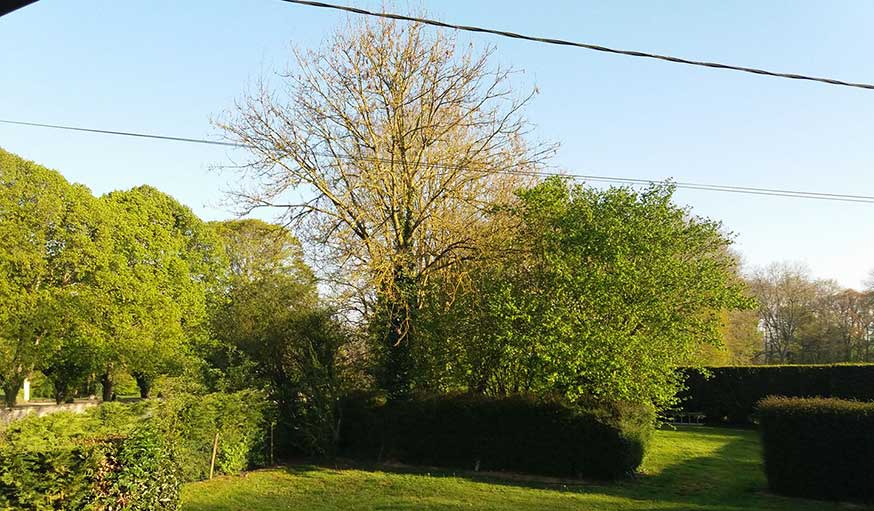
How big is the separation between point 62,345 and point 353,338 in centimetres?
1527

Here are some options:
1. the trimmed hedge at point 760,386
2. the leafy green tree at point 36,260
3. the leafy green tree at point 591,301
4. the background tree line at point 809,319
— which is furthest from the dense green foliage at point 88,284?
the background tree line at point 809,319

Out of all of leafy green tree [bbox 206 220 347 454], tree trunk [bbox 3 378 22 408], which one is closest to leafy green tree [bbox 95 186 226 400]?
tree trunk [bbox 3 378 22 408]

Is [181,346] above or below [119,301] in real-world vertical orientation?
below

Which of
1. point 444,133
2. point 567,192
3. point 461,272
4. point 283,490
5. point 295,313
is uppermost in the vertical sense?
point 444,133

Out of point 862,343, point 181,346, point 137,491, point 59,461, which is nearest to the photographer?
point 59,461

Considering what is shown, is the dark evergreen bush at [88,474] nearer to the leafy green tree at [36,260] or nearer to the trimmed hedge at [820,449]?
the trimmed hedge at [820,449]

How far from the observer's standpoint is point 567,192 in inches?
614

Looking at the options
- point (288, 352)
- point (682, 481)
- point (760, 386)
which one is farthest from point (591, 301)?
point (760, 386)

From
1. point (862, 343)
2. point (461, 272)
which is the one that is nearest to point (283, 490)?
point (461, 272)

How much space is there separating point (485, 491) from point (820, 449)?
612 centimetres

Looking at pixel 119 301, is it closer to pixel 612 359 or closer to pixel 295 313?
pixel 295 313

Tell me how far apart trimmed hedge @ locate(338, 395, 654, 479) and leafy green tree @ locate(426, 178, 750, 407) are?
1.93 feet

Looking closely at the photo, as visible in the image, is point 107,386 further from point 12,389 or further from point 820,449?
point 820,449

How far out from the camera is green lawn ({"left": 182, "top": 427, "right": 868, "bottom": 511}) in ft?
35.7
